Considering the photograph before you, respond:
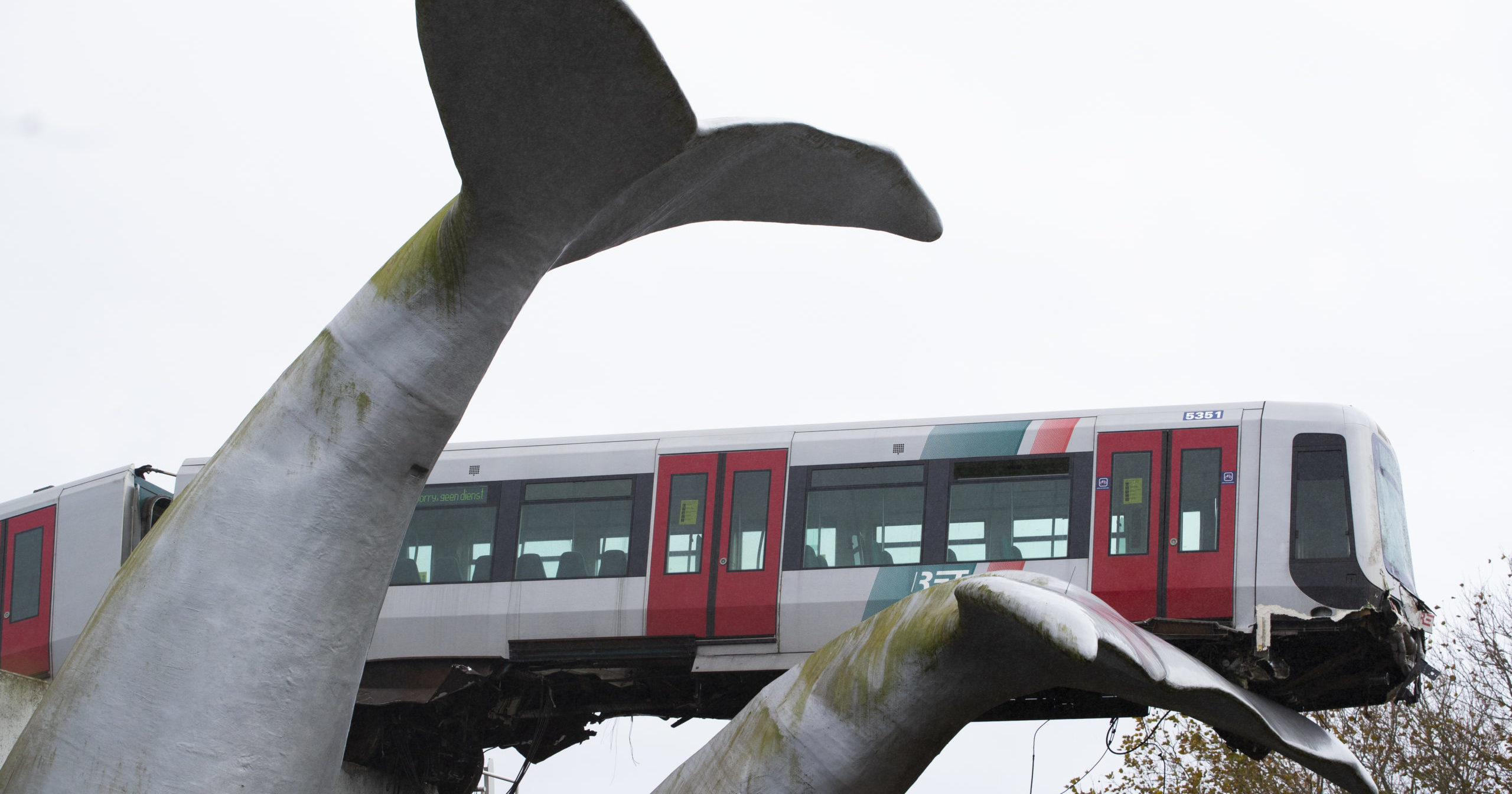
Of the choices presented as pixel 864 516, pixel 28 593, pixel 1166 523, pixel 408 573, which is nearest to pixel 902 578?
pixel 864 516

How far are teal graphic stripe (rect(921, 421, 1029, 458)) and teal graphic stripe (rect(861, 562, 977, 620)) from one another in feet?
3.22

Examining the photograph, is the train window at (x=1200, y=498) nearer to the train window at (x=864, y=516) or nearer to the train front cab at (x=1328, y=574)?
the train front cab at (x=1328, y=574)

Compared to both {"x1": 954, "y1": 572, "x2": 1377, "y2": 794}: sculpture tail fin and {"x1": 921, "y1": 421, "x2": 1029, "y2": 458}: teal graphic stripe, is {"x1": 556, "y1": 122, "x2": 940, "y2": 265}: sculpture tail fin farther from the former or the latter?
{"x1": 921, "y1": 421, "x2": 1029, "y2": 458}: teal graphic stripe

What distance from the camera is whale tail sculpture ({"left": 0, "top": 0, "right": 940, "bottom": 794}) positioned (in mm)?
3381

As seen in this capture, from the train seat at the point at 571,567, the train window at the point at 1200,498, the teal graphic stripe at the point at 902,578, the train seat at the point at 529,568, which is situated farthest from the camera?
the train seat at the point at 529,568

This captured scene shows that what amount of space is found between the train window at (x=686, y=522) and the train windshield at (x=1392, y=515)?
5.56 meters

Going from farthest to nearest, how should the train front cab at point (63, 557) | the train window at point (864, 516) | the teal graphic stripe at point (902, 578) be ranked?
1. the train front cab at point (63, 557)
2. the train window at point (864, 516)
3. the teal graphic stripe at point (902, 578)

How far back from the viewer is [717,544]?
43.4 feet

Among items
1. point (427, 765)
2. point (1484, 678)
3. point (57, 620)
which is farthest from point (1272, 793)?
point (57, 620)

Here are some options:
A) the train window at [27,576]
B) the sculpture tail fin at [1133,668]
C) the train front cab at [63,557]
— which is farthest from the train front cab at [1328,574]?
the train window at [27,576]

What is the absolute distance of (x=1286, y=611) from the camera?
38.5ft

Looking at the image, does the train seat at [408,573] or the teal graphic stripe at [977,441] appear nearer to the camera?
the teal graphic stripe at [977,441]

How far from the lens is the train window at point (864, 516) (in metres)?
12.9

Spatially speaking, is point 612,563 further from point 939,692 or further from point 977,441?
point 939,692
